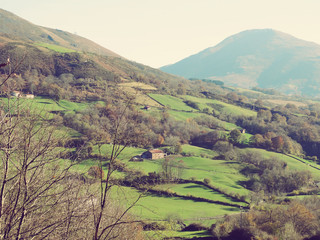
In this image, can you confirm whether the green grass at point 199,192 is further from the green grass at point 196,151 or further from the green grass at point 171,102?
the green grass at point 171,102

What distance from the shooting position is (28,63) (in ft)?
372

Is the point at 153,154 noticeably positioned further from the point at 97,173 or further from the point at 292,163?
the point at 97,173

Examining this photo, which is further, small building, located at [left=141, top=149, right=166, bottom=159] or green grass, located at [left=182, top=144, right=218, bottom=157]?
green grass, located at [left=182, top=144, right=218, bottom=157]

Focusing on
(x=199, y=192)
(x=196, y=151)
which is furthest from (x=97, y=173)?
(x=196, y=151)

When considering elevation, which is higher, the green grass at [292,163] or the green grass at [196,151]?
the green grass at [292,163]

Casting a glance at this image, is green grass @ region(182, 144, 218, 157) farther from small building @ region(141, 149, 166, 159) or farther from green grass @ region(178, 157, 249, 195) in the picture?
small building @ region(141, 149, 166, 159)

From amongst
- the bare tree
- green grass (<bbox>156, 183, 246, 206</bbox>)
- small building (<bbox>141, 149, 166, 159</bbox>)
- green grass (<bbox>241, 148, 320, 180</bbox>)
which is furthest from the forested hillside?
green grass (<bbox>241, 148, 320, 180</bbox>)

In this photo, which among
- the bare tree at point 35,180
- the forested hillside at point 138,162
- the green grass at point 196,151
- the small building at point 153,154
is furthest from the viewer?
the green grass at point 196,151

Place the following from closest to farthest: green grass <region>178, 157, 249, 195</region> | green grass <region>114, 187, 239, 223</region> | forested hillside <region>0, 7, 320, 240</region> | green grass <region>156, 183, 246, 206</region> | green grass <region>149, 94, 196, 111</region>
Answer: forested hillside <region>0, 7, 320, 240</region> < green grass <region>114, 187, 239, 223</region> < green grass <region>156, 183, 246, 206</region> < green grass <region>178, 157, 249, 195</region> < green grass <region>149, 94, 196, 111</region>

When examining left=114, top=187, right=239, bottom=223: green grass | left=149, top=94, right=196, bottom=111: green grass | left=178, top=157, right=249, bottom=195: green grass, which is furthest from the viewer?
left=149, top=94, right=196, bottom=111: green grass

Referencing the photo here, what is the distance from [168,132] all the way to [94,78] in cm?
4985

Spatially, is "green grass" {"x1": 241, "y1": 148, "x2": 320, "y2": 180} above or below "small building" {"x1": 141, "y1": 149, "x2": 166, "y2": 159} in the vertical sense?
above

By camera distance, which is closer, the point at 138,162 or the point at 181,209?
the point at 181,209

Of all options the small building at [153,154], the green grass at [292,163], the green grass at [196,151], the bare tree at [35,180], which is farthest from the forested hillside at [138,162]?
the green grass at [196,151]
